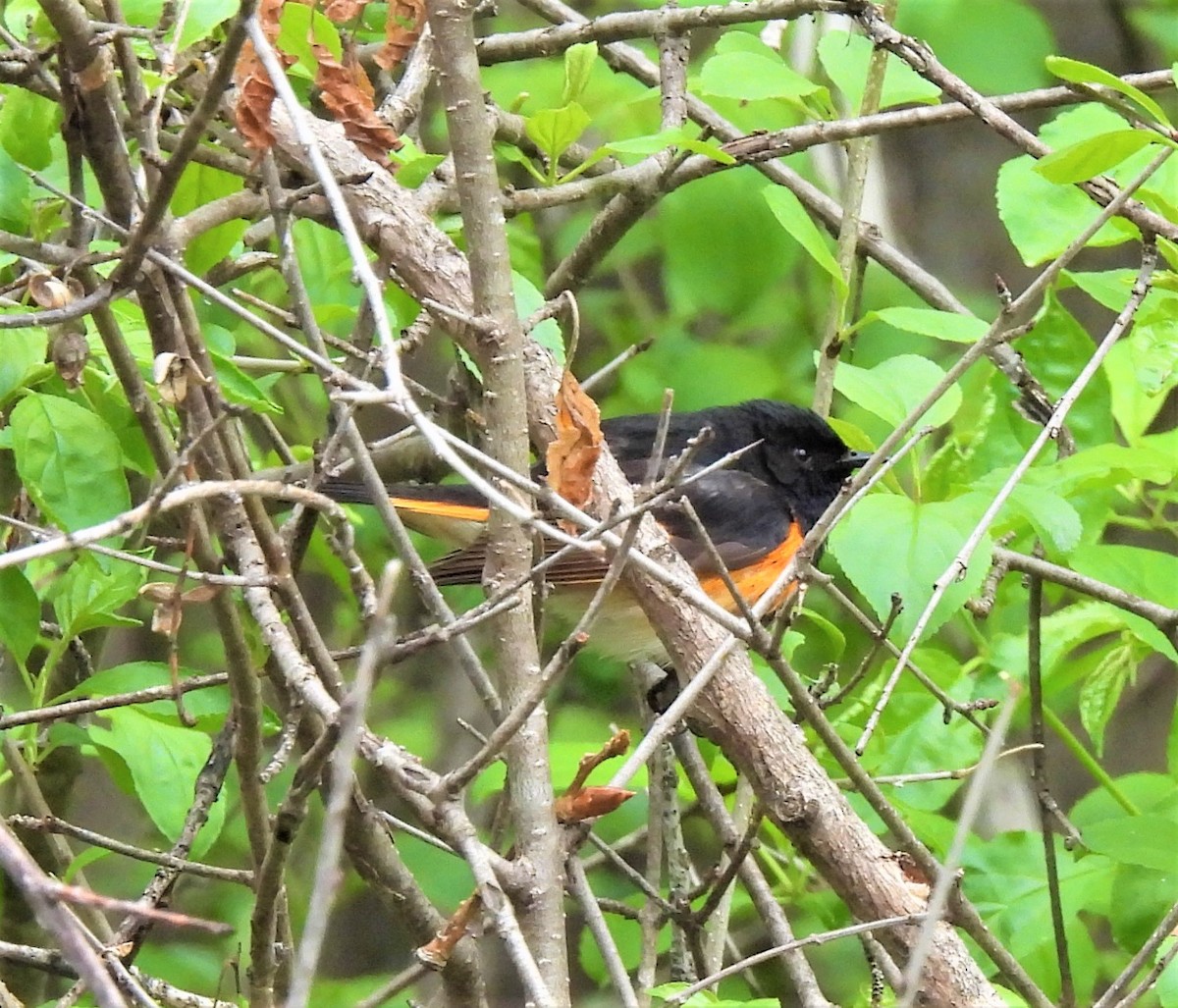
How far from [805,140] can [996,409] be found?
61 centimetres

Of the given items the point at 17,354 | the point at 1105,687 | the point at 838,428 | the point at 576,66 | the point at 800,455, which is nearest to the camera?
the point at 17,354

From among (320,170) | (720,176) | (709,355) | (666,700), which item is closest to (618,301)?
(709,355)

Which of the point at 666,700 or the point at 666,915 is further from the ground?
the point at 666,915

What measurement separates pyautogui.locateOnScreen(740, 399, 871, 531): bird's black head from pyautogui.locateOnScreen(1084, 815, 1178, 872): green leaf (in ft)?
→ 5.98

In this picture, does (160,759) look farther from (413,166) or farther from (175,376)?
(413,166)

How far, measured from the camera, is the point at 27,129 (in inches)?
71.4

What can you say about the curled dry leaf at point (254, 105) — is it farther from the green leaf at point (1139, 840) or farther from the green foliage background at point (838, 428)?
the green leaf at point (1139, 840)

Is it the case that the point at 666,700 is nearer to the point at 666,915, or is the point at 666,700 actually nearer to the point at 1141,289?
the point at 666,915

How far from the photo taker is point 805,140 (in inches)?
98.6

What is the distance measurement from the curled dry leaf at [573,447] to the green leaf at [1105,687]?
1.38 metres

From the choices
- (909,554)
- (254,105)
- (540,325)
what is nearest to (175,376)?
(254,105)

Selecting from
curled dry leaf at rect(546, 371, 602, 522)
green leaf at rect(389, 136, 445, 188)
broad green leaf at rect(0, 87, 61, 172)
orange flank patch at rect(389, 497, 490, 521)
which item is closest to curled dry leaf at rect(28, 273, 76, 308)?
broad green leaf at rect(0, 87, 61, 172)

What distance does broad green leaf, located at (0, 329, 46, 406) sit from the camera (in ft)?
5.78

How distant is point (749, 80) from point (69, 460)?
1182mm
